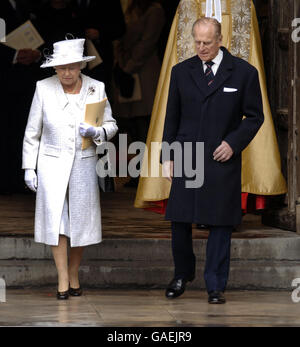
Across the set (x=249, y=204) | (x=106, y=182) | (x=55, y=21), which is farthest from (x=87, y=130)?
(x=55, y=21)

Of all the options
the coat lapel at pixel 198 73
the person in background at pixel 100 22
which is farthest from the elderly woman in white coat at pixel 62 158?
the person in background at pixel 100 22

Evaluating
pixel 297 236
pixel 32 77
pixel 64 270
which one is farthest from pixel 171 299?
pixel 32 77

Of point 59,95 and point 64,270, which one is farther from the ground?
point 59,95

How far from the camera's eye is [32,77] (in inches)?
463

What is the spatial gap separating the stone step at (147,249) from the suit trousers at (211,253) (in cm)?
78

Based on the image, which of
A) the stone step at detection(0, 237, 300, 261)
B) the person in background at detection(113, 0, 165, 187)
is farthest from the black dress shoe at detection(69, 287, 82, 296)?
the person in background at detection(113, 0, 165, 187)

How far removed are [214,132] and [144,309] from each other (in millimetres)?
1260

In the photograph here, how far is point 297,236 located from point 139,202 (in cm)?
125

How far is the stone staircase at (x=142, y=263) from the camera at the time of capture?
357 inches

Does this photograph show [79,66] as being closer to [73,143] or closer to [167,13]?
[73,143]

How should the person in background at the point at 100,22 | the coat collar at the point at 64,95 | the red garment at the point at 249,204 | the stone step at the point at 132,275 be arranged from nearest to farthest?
the coat collar at the point at 64,95 → the stone step at the point at 132,275 → the red garment at the point at 249,204 → the person in background at the point at 100,22

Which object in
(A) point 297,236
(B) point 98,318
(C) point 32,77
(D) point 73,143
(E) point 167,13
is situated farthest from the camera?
(E) point 167,13

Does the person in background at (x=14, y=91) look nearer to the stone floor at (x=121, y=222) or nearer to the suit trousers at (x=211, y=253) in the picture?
the stone floor at (x=121, y=222)

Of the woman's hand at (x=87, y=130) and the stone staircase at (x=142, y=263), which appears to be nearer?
the woman's hand at (x=87, y=130)
